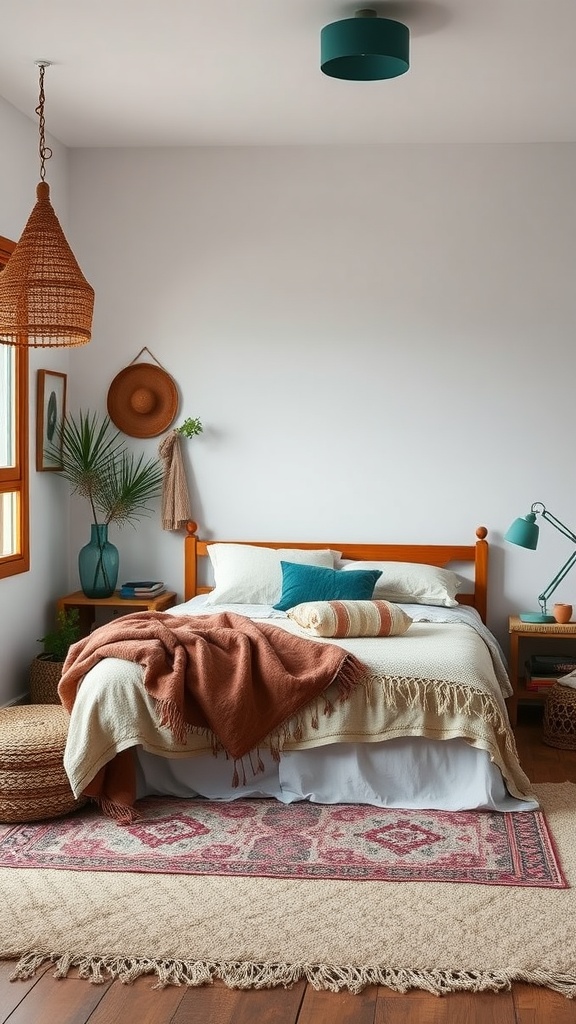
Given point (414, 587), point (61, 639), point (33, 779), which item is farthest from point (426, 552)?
point (33, 779)

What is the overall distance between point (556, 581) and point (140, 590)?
7.11 feet

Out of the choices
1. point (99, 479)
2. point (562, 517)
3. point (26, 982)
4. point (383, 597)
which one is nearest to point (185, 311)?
point (99, 479)

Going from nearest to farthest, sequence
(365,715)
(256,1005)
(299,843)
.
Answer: (256,1005)
(299,843)
(365,715)

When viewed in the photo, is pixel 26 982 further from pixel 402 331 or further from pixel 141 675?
pixel 402 331

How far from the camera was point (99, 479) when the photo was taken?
5.85 m

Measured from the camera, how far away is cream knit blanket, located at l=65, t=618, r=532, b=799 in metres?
3.96

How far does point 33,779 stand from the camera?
387 centimetres

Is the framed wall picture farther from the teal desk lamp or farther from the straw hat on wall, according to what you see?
the teal desk lamp

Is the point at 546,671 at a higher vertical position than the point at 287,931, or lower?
higher

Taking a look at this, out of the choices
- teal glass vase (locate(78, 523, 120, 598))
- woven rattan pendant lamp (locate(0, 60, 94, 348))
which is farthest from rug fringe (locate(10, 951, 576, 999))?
teal glass vase (locate(78, 523, 120, 598))

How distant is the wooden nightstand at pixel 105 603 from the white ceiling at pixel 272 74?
7.94 ft

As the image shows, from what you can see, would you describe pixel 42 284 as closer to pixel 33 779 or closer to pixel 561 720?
pixel 33 779

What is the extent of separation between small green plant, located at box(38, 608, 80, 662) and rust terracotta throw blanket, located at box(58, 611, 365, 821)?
118 cm

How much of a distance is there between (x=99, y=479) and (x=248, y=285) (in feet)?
4.33
